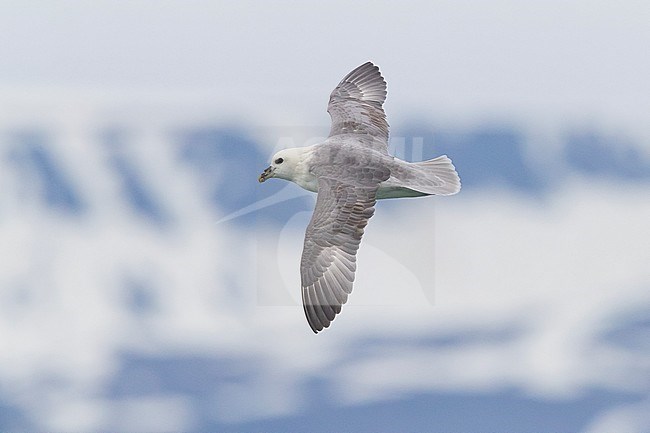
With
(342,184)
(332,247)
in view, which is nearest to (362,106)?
(342,184)

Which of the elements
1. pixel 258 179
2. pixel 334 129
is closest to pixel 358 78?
pixel 334 129

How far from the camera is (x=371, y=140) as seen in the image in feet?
45.3

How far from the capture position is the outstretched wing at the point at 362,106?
1407 cm

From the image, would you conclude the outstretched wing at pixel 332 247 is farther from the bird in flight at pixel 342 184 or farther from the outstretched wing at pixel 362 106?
the outstretched wing at pixel 362 106

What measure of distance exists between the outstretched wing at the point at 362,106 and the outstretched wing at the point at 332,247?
1422mm

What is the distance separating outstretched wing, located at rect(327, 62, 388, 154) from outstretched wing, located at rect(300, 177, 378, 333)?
1.42 m

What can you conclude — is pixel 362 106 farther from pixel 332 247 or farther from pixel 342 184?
pixel 332 247

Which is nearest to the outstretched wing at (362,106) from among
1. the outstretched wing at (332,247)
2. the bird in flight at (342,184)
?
the bird in flight at (342,184)

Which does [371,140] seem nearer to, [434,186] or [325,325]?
[434,186]

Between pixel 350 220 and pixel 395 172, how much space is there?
0.90m

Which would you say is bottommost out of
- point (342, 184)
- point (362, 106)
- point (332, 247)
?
point (332, 247)

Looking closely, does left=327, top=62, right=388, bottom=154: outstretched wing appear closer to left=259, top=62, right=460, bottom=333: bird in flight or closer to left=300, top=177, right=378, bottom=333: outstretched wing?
left=259, top=62, right=460, bottom=333: bird in flight

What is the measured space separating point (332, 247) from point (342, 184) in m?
0.77

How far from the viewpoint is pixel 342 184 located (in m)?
12.5
